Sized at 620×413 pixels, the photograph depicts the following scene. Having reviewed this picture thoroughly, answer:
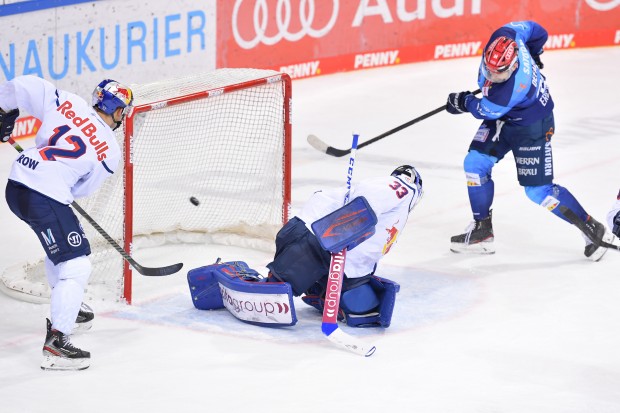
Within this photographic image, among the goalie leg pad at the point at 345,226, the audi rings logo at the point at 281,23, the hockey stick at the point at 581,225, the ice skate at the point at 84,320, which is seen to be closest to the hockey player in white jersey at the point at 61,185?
the ice skate at the point at 84,320

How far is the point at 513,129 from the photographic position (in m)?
7.05

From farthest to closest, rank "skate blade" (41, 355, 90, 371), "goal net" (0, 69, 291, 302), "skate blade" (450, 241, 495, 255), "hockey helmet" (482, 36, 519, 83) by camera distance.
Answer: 1. "skate blade" (450, 241, 495, 255)
2. "hockey helmet" (482, 36, 519, 83)
3. "goal net" (0, 69, 291, 302)
4. "skate blade" (41, 355, 90, 371)

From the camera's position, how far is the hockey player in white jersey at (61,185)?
528 cm

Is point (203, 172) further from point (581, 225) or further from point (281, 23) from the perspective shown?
point (281, 23)

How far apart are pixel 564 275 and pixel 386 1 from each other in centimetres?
561

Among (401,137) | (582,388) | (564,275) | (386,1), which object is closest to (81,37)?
(401,137)

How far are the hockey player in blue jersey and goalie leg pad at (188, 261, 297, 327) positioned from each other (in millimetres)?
1745

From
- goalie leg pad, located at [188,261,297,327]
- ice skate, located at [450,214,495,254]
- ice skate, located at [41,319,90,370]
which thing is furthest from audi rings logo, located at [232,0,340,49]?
ice skate, located at [41,319,90,370]

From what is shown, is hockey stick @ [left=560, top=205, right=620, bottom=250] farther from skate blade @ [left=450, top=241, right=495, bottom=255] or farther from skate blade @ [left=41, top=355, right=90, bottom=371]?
skate blade @ [left=41, top=355, right=90, bottom=371]

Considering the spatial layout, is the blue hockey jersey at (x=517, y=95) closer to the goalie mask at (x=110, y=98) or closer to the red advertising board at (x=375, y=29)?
the goalie mask at (x=110, y=98)

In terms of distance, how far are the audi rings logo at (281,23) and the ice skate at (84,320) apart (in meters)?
5.39

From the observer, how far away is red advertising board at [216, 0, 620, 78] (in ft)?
36.1

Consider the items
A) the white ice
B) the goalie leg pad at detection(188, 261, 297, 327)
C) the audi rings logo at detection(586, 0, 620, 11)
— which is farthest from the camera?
the audi rings logo at detection(586, 0, 620, 11)

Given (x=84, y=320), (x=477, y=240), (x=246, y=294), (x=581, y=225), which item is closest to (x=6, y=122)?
(x=84, y=320)
